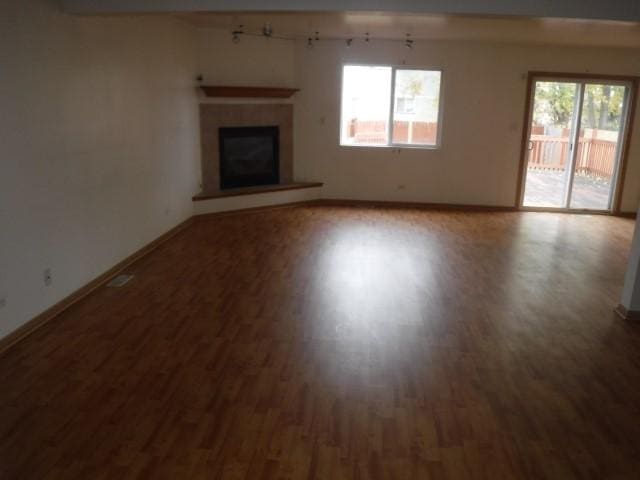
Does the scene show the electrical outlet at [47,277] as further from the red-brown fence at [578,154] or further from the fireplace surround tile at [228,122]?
the red-brown fence at [578,154]

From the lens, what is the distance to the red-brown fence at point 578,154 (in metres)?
8.19

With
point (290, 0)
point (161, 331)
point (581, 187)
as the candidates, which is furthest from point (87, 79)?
point (581, 187)

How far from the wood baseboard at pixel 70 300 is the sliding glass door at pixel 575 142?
228 inches

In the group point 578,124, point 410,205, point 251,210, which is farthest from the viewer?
point 410,205

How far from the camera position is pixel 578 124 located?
8055 mm

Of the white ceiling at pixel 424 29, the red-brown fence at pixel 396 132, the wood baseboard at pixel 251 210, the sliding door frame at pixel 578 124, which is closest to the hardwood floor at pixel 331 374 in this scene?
the wood baseboard at pixel 251 210

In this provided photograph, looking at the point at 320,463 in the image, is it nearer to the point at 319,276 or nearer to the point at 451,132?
the point at 319,276

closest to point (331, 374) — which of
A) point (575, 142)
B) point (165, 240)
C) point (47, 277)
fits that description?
point (47, 277)

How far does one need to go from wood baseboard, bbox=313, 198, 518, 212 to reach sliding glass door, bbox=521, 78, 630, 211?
51 cm

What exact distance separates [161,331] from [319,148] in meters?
5.15

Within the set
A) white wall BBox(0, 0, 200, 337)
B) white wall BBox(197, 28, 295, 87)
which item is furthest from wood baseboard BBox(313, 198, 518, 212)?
white wall BBox(0, 0, 200, 337)

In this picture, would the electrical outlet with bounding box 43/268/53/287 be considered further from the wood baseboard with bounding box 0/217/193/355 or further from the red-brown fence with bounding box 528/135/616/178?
the red-brown fence with bounding box 528/135/616/178

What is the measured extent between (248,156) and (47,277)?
14.2 feet

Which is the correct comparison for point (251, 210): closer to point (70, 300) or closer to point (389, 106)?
point (389, 106)
